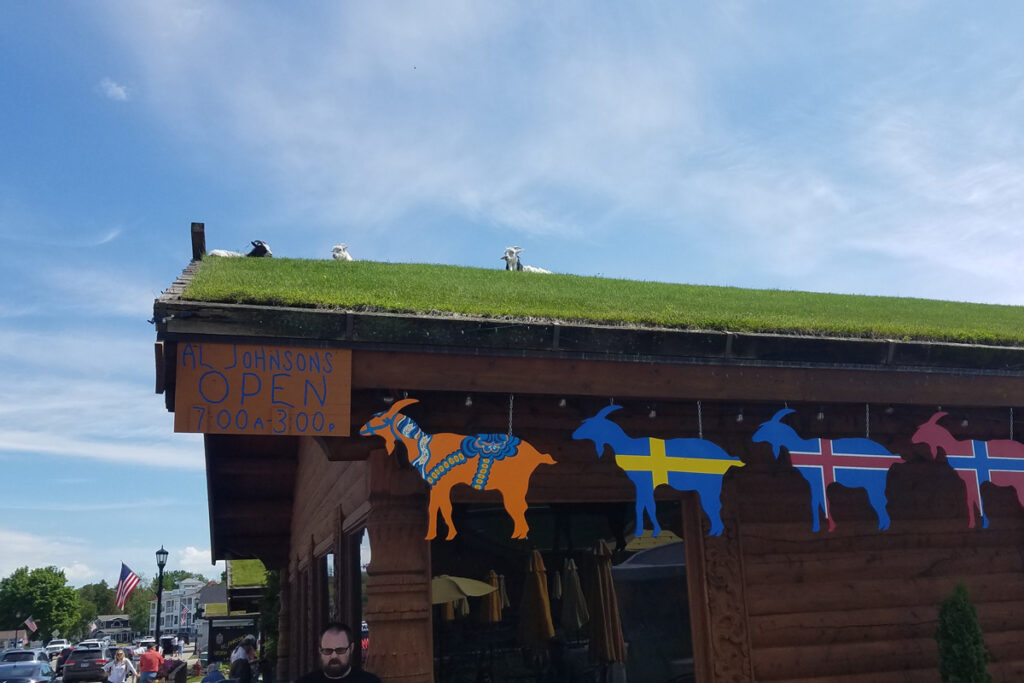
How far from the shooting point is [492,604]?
1180 cm

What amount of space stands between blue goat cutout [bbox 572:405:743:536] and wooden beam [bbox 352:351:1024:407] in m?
0.30

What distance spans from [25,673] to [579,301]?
22.9m

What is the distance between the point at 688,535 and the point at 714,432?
866 mm

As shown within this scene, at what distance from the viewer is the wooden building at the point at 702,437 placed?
5.43 metres

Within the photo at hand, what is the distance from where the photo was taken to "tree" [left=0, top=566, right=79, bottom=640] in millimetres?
83062

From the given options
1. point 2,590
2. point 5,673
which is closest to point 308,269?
point 5,673

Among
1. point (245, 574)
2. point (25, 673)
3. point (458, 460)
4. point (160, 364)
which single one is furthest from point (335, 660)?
point (245, 574)

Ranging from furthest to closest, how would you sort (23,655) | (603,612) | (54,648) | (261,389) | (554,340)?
(54,648), (23,655), (603,612), (554,340), (261,389)

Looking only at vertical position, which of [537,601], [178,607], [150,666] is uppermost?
[537,601]

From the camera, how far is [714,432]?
697 centimetres

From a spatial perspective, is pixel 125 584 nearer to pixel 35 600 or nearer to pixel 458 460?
pixel 458 460

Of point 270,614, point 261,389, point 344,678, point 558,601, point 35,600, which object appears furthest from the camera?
point 35,600

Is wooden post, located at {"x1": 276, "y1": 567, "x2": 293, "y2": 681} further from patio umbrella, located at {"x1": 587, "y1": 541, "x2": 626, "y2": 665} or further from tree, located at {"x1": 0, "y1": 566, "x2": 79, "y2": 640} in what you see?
tree, located at {"x1": 0, "y1": 566, "x2": 79, "y2": 640}

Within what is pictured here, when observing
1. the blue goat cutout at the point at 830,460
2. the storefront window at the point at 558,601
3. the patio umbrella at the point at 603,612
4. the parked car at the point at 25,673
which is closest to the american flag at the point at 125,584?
the parked car at the point at 25,673
